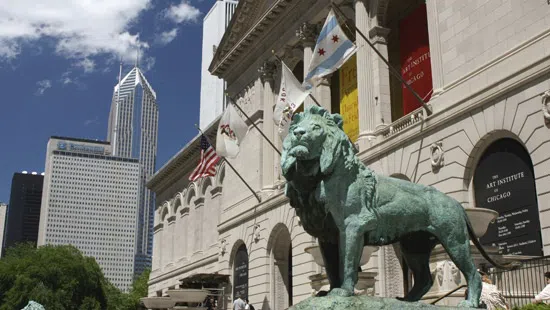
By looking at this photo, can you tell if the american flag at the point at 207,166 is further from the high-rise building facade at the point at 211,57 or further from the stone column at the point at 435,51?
the high-rise building facade at the point at 211,57

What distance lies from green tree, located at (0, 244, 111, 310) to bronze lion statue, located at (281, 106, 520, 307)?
55253 millimetres

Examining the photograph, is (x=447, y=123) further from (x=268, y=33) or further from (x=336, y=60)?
(x=268, y=33)

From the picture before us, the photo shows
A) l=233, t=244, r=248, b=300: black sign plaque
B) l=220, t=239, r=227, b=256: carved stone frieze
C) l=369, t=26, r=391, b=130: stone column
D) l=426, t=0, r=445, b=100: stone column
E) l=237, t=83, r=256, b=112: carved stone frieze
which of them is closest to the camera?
l=426, t=0, r=445, b=100: stone column

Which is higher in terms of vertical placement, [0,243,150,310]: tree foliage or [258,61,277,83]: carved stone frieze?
[258,61,277,83]: carved stone frieze

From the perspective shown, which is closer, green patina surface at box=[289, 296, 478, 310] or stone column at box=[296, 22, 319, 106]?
green patina surface at box=[289, 296, 478, 310]

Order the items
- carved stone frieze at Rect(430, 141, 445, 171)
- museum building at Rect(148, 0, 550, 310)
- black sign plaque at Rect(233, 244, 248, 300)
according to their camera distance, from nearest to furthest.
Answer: museum building at Rect(148, 0, 550, 310), carved stone frieze at Rect(430, 141, 445, 171), black sign plaque at Rect(233, 244, 248, 300)

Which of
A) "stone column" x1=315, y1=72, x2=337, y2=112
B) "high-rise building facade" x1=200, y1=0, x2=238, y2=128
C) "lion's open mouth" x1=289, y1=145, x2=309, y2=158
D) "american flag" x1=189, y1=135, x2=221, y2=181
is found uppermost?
"high-rise building facade" x1=200, y1=0, x2=238, y2=128

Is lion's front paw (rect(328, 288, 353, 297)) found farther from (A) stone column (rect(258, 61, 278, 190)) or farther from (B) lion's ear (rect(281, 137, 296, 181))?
(A) stone column (rect(258, 61, 278, 190))

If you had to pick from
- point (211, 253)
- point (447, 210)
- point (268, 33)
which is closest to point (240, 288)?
point (211, 253)

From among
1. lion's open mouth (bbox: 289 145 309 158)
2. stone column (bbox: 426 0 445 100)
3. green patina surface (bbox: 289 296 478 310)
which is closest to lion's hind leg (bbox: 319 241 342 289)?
green patina surface (bbox: 289 296 478 310)

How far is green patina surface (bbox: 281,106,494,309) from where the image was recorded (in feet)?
25.4

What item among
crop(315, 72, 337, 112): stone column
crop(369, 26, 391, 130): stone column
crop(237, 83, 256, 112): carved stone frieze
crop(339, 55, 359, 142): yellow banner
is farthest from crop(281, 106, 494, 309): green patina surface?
crop(237, 83, 256, 112): carved stone frieze

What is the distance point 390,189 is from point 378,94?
23.5 metres

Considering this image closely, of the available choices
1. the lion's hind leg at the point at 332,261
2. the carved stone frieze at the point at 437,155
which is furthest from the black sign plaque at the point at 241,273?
the lion's hind leg at the point at 332,261
